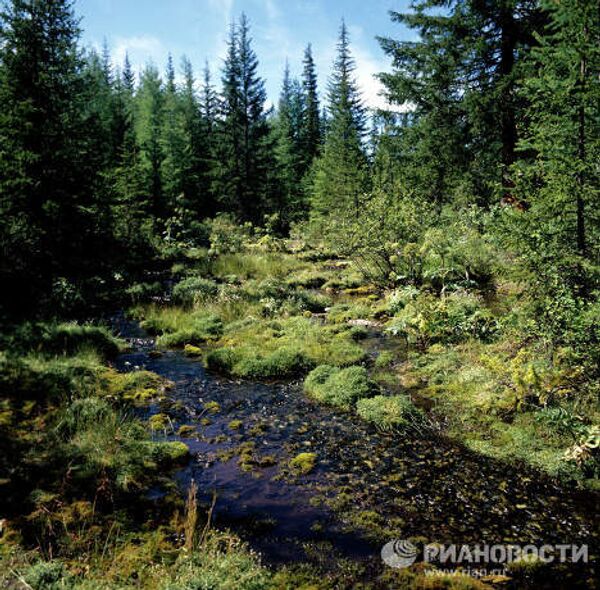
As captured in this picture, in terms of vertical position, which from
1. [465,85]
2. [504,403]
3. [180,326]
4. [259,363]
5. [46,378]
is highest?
[465,85]

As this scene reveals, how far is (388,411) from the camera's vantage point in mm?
6762

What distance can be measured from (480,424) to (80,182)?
14.7 m

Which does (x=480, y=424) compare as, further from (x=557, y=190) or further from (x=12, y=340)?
(x=12, y=340)

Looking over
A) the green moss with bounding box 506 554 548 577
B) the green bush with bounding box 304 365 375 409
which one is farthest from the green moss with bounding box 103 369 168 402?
the green moss with bounding box 506 554 548 577

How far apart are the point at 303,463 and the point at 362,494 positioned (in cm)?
93

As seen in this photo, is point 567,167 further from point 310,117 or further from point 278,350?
point 310,117

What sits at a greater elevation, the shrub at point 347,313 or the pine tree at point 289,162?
the pine tree at point 289,162

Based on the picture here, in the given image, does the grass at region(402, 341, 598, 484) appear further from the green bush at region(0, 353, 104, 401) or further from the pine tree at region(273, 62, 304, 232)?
the pine tree at region(273, 62, 304, 232)

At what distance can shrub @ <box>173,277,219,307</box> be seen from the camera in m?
14.4

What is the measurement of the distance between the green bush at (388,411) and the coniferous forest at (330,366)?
4cm

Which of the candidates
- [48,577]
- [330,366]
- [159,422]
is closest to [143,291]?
[330,366]

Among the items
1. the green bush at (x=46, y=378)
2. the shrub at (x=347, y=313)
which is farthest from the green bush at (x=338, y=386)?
the shrub at (x=347, y=313)

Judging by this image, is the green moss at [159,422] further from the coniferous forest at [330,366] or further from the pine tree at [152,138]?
the pine tree at [152,138]

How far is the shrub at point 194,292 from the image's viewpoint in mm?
14367
